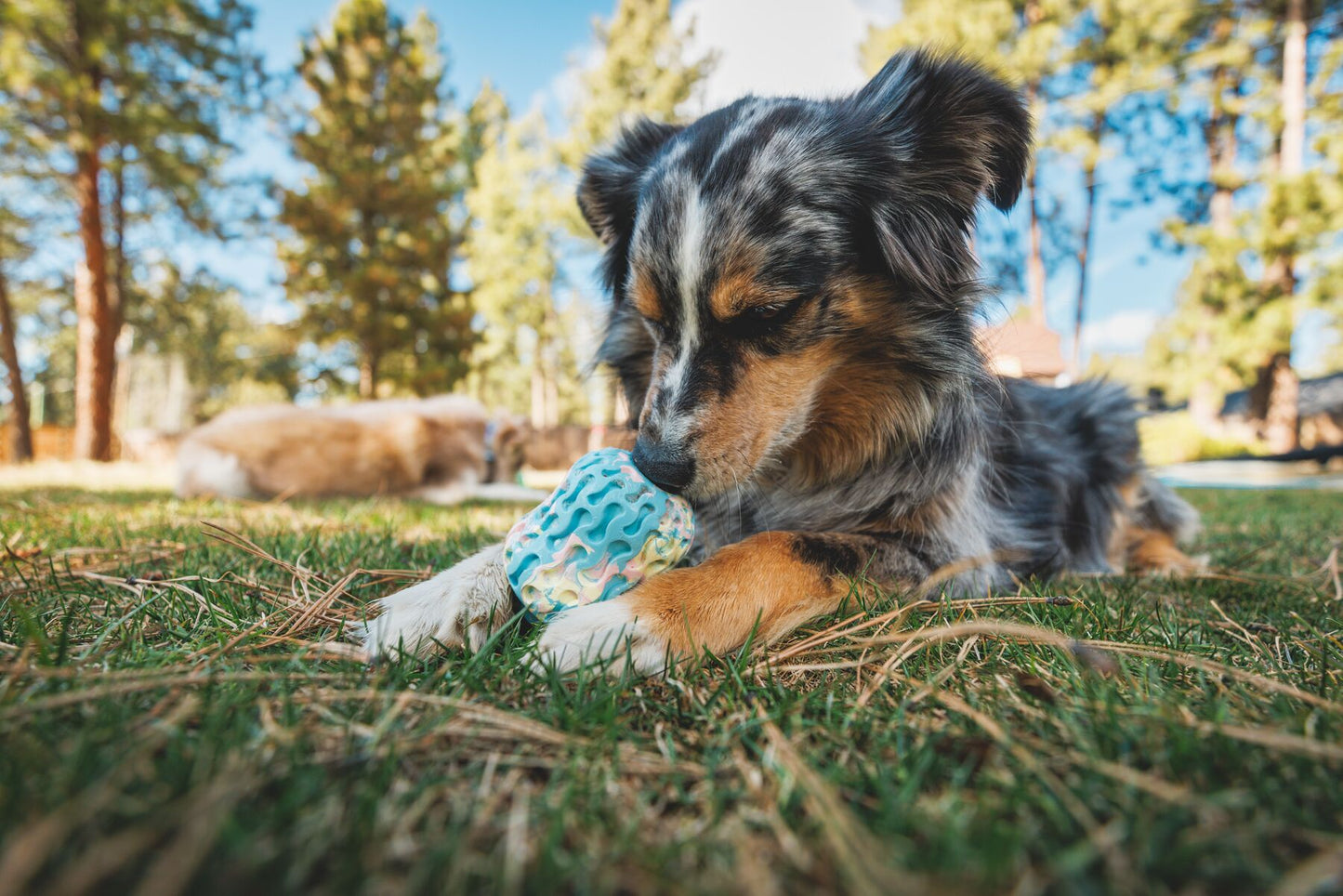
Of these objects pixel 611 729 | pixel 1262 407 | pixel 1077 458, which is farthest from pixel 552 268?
pixel 611 729

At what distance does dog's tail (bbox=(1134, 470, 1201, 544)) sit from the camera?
11.8 ft

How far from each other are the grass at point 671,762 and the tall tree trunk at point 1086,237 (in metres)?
21.2

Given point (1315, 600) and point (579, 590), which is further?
point (1315, 600)

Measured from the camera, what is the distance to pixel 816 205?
2.18m

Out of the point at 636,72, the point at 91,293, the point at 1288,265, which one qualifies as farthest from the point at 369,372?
the point at 1288,265

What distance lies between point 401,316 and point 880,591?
1752 cm

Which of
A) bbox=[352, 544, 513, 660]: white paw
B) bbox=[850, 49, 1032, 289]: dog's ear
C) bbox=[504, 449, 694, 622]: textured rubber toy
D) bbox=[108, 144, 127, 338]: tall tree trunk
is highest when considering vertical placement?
bbox=[108, 144, 127, 338]: tall tree trunk

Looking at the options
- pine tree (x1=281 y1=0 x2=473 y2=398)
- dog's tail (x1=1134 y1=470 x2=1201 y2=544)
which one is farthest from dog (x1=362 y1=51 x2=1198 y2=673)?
pine tree (x1=281 y1=0 x2=473 y2=398)

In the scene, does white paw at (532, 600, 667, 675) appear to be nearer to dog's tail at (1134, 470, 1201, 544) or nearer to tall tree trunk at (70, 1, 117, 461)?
dog's tail at (1134, 470, 1201, 544)

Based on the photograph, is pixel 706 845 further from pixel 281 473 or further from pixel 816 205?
pixel 281 473

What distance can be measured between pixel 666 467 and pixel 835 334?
2.58 ft

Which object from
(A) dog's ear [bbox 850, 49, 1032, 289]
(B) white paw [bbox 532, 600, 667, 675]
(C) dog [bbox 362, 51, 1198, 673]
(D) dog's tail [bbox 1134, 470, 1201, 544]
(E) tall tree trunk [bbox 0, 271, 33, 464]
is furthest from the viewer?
(E) tall tree trunk [bbox 0, 271, 33, 464]

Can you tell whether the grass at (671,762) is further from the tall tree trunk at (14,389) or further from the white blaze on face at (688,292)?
the tall tree trunk at (14,389)

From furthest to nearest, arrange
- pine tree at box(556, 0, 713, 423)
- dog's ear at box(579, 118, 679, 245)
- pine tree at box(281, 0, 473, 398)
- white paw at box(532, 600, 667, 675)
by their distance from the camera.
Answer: pine tree at box(556, 0, 713, 423) < pine tree at box(281, 0, 473, 398) < dog's ear at box(579, 118, 679, 245) < white paw at box(532, 600, 667, 675)
